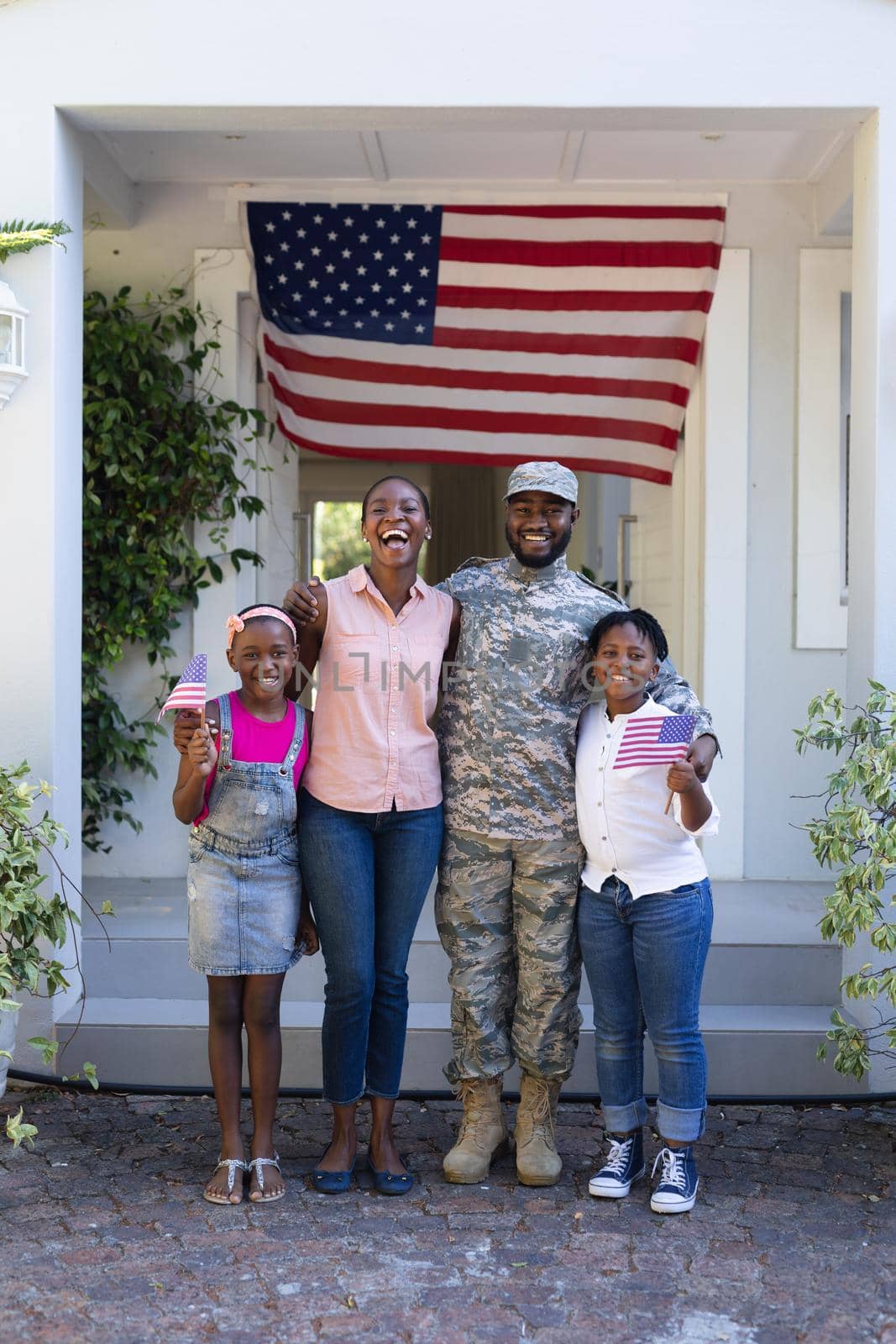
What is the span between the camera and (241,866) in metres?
3.28

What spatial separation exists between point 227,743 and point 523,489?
95 cm

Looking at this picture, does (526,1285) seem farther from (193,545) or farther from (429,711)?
(193,545)

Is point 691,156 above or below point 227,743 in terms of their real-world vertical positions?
above

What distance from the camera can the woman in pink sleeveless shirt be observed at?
3.27 m

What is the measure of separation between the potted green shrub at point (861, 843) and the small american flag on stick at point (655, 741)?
56cm

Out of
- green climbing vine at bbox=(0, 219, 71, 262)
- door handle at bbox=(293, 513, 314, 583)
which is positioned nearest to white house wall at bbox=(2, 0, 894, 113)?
green climbing vine at bbox=(0, 219, 71, 262)

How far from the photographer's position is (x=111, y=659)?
552 cm

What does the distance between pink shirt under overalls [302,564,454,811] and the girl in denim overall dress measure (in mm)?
108

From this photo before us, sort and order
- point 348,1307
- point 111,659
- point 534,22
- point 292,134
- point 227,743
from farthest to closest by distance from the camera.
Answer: point 111,659, point 292,134, point 534,22, point 227,743, point 348,1307

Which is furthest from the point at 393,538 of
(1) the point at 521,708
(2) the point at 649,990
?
(2) the point at 649,990

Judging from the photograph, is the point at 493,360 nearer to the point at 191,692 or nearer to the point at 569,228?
the point at 569,228

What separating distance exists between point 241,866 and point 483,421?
3.09m

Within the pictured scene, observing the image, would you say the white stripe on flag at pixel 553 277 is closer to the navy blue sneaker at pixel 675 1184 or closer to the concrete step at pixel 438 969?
the concrete step at pixel 438 969

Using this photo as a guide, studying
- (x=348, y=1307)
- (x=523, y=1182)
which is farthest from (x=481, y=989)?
(x=348, y=1307)
